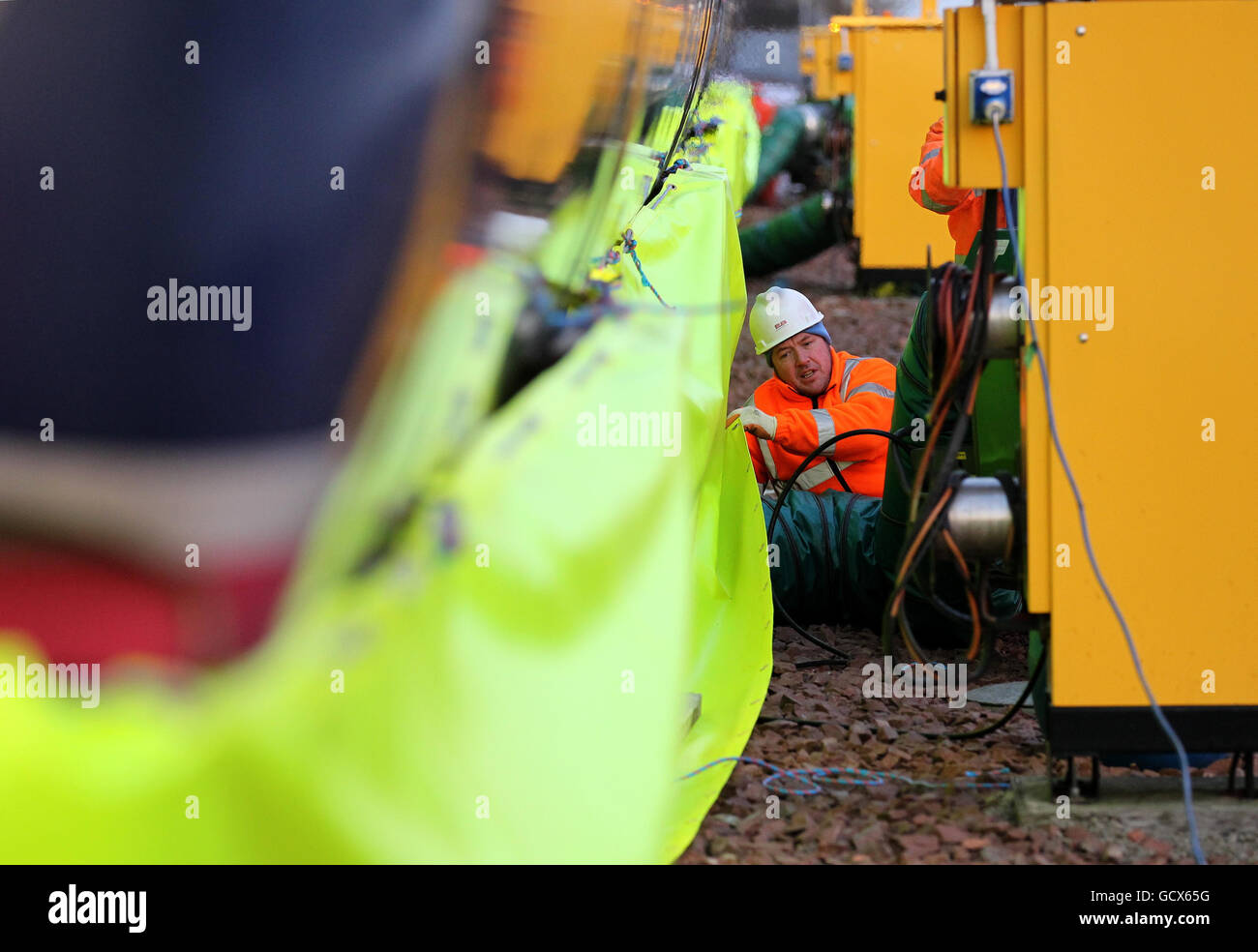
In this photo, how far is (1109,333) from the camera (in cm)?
367

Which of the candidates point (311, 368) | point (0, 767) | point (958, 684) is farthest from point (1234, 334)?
point (0, 767)

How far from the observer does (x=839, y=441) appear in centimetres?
621

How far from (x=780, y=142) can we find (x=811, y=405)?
706 inches

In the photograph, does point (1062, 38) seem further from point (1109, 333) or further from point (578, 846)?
point (578, 846)

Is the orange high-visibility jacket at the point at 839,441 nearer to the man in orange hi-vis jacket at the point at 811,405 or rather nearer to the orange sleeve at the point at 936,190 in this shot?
the man in orange hi-vis jacket at the point at 811,405

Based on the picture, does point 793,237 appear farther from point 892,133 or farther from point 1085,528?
point 1085,528

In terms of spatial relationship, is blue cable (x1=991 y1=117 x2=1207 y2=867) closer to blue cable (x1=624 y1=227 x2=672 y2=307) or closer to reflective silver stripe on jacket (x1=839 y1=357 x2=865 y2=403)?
blue cable (x1=624 y1=227 x2=672 y2=307)
